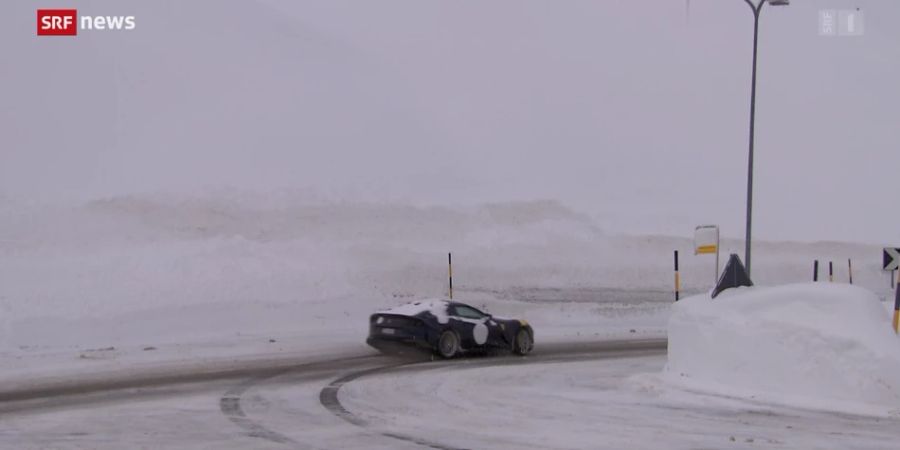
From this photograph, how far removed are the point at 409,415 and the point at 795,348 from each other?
503 cm

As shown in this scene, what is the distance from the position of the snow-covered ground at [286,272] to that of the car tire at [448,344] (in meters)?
2.68

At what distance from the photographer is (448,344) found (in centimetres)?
1928

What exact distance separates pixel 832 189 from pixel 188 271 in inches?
1322

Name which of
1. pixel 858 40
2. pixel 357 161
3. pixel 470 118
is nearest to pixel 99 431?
pixel 357 161

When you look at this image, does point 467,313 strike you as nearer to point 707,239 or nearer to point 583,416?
point 707,239

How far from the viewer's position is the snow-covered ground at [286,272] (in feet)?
70.1

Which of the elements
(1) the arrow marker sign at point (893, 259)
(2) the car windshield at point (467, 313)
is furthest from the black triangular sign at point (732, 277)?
(2) the car windshield at point (467, 313)

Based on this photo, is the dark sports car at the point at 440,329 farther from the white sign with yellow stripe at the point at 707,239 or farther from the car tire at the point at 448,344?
the white sign with yellow stripe at the point at 707,239

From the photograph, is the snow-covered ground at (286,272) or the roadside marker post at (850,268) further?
the roadside marker post at (850,268)

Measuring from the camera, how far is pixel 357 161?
38656mm

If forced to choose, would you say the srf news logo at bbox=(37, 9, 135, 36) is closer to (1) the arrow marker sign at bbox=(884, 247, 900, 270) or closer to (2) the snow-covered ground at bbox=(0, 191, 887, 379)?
(2) the snow-covered ground at bbox=(0, 191, 887, 379)

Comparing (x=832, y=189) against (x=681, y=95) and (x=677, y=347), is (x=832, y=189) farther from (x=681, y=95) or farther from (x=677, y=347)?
(x=677, y=347)

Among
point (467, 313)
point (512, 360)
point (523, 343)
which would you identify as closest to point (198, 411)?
point (512, 360)

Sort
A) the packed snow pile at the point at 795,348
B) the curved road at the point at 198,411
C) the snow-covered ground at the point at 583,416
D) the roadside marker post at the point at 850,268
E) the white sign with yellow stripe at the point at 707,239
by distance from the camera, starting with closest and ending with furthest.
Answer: the curved road at the point at 198,411 < the snow-covered ground at the point at 583,416 < the packed snow pile at the point at 795,348 < the white sign with yellow stripe at the point at 707,239 < the roadside marker post at the point at 850,268
